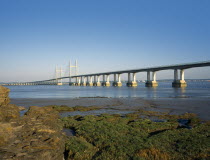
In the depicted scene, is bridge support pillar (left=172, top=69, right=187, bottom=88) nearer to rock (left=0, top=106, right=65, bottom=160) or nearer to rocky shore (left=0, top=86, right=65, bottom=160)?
rocky shore (left=0, top=86, right=65, bottom=160)

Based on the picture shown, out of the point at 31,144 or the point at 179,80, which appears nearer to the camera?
the point at 31,144

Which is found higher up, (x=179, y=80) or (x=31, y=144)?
(x=179, y=80)

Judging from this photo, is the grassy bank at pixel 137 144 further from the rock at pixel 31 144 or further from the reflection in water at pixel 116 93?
the reflection in water at pixel 116 93

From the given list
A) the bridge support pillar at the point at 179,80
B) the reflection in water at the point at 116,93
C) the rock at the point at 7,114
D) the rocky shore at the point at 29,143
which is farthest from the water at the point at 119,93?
the rocky shore at the point at 29,143

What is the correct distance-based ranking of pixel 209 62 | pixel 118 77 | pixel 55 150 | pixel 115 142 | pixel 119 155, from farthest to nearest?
pixel 118 77
pixel 209 62
pixel 115 142
pixel 55 150
pixel 119 155

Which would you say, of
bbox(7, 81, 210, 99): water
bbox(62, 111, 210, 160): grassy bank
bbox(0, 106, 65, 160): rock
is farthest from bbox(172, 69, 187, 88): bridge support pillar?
bbox(0, 106, 65, 160): rock

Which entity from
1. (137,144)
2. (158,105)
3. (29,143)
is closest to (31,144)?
(29,143)

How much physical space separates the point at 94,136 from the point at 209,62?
76439 mm

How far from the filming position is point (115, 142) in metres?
9.57

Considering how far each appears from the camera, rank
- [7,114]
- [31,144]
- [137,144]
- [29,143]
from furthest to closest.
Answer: [7,114]
[29,143]
[31,144]
[137,144]

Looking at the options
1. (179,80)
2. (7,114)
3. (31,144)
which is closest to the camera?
(31,144)

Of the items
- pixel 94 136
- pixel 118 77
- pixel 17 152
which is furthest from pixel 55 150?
pixel 118 77

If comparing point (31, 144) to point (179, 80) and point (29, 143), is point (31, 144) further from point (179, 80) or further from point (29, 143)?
point (179, 80)

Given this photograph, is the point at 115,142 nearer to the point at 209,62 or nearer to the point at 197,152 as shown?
the point at 197,152
